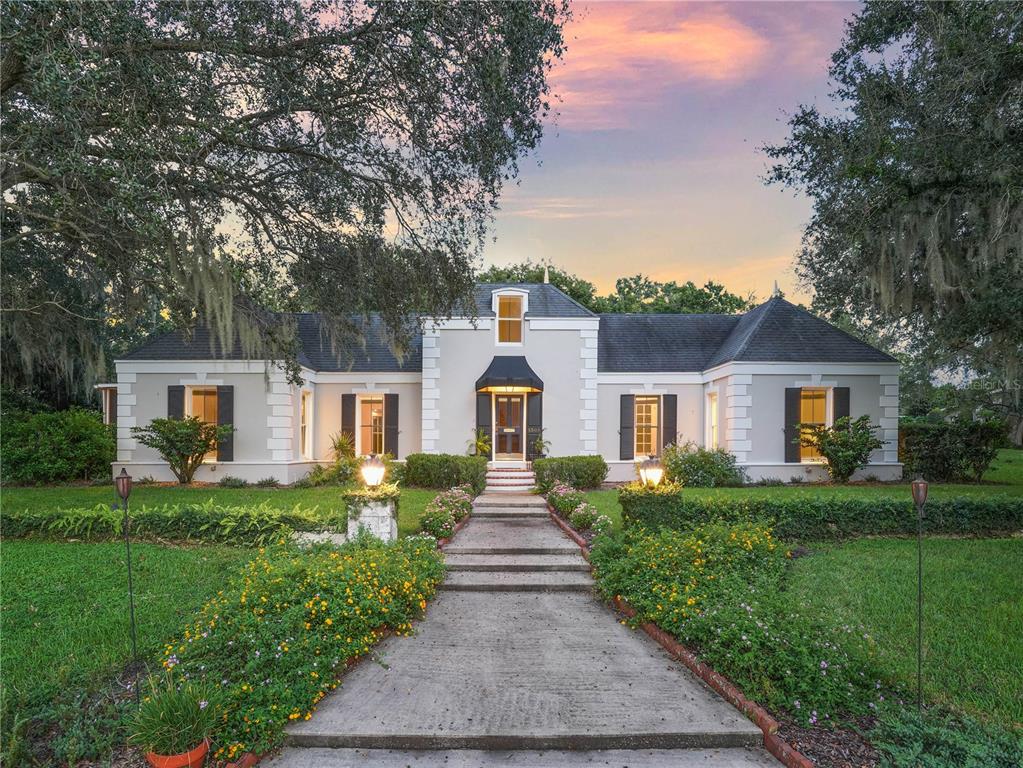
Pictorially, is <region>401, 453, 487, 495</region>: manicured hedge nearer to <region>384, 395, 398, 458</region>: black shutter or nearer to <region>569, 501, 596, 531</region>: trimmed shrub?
<region>384, 395, 398, 458</region>: black shutter

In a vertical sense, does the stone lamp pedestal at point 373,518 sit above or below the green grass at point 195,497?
above

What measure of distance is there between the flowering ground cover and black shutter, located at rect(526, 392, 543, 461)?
8422 mm

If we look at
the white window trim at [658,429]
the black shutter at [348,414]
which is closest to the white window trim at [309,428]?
the black shutter at [348,414]

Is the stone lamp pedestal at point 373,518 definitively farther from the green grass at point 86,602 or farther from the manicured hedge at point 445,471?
the manicured hedge at point 445,471

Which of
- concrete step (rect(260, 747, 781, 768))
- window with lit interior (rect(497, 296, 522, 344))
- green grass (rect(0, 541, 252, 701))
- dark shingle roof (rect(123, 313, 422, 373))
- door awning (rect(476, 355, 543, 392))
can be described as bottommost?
concrete step (rect(260, 747, 781, 768))

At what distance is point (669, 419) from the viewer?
50.2 ft

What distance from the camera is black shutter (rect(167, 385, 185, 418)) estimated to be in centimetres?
1326

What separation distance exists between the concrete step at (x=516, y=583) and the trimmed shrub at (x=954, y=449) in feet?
39.7

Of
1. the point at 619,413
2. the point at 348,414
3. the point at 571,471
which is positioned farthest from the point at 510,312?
the point at 348,414

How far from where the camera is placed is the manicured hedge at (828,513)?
7371 millimetres

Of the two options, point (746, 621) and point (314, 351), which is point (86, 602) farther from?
point (314, 351)

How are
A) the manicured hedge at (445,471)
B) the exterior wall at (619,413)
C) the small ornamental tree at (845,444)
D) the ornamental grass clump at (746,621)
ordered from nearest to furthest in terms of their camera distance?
the ornamental grass clump at (746,621), the manicured hedge at (445,471), the small ornamental tree at (845,444), the exterior wall at (619,413)

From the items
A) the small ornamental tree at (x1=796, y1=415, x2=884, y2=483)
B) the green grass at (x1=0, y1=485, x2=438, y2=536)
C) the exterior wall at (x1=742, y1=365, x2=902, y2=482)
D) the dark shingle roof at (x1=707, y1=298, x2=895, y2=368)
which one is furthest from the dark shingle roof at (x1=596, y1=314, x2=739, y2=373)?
the green grass at (x1=0, y1=485, x2=438, y2=536)

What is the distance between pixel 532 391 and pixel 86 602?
412 inches
